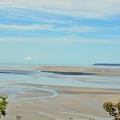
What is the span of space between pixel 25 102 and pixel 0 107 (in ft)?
93.6

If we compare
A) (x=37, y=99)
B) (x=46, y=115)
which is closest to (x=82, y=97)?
(x=37, y=99)

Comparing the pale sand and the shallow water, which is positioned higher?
the shallow water

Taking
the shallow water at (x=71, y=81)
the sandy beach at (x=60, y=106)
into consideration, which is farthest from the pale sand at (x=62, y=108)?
the shallow water at (x=71, y=81)

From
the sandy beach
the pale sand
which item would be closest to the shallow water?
the sandy beach

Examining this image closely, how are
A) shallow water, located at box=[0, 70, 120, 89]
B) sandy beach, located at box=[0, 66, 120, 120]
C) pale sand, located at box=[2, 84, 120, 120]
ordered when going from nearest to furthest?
1. pale sand, located at box=[2, 84, 120, 120]
2. sandy beach, located at box=[0, 66, 120, 120]
3. shallow water, located at box=[0, 70, 120, 89]

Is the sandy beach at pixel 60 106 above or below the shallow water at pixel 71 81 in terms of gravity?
below

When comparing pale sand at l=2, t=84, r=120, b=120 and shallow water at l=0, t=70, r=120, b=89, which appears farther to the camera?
shallow water at l=0, t=70, r=120, b=89

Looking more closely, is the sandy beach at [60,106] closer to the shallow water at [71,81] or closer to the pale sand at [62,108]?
the pale sand at [62,108]

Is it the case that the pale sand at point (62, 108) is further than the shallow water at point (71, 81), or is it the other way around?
the shallow water at point (71, 81)

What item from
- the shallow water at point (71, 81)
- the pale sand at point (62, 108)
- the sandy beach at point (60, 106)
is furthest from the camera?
the shallow water at point (71, 81)

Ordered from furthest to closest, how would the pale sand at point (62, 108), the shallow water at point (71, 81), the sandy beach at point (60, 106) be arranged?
the shallow water at point (71, 81), the sandy beach at point (60, 106), the pale sand at point (62, 108)

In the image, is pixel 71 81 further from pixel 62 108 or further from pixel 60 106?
pixel 62 108

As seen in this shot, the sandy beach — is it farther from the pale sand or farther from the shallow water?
the shallow water

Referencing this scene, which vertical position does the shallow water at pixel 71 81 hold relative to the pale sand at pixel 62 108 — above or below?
above
